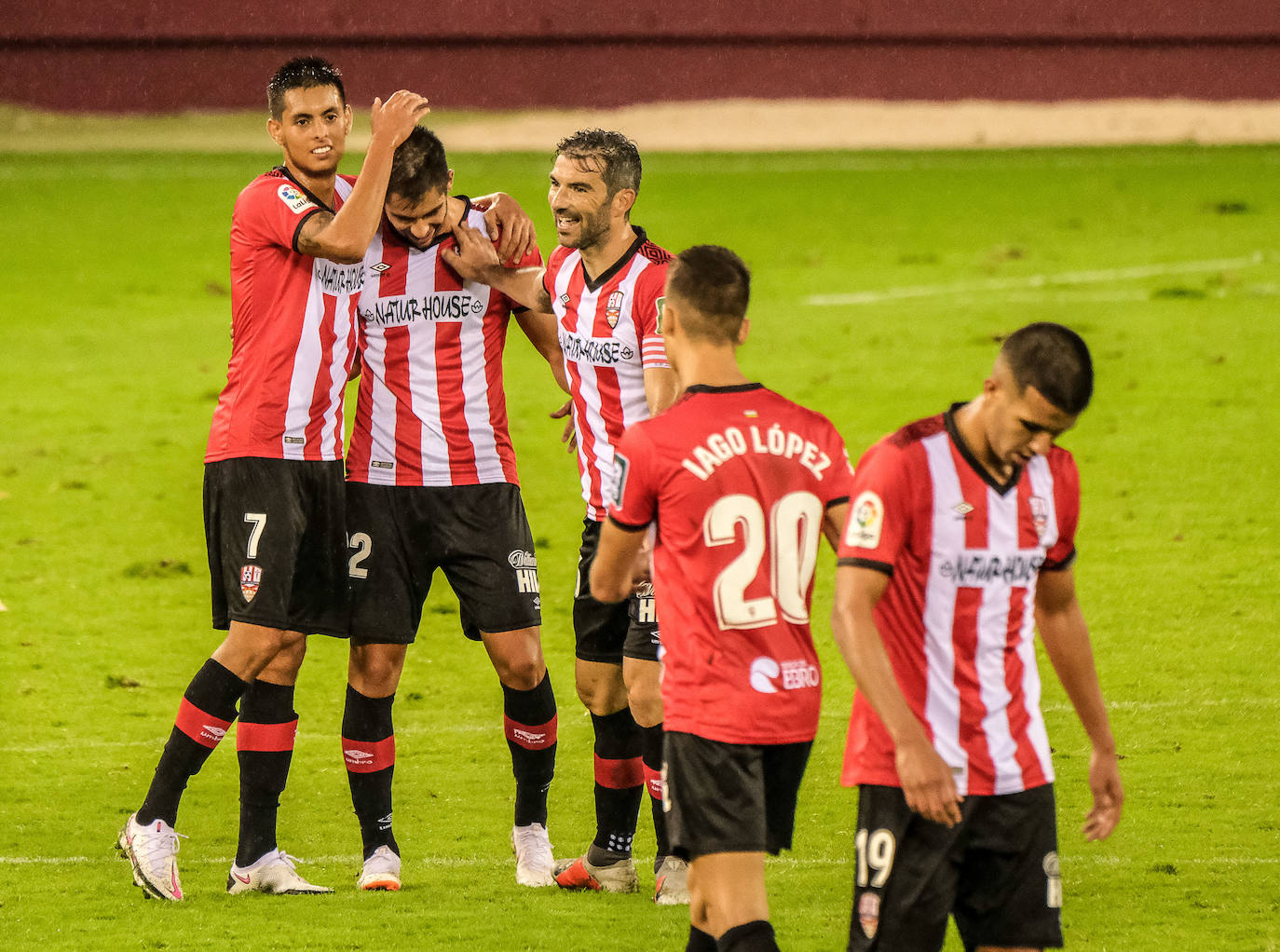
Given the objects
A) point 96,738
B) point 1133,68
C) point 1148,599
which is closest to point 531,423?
point 1148,599

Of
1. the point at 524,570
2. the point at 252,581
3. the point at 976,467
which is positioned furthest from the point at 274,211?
the point at 976,467

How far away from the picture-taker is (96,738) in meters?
8.02

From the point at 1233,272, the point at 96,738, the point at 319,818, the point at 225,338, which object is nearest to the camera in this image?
the point at 319,818

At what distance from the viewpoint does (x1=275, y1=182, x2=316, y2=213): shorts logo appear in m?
5.73

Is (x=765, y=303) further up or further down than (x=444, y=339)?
further up

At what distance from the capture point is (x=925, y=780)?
3.79 meters

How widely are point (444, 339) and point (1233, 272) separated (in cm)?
1397

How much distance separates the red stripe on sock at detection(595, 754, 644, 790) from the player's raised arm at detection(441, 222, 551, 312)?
1.58m

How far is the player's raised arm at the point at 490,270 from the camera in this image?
20.1 feet

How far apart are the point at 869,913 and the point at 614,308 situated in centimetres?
241

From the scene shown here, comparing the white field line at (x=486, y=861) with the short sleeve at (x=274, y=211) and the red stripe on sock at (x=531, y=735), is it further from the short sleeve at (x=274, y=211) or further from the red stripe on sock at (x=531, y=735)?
the short sleeve at (x=274, y=211)

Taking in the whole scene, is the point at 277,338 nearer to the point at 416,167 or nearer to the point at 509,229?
the point at 416,167

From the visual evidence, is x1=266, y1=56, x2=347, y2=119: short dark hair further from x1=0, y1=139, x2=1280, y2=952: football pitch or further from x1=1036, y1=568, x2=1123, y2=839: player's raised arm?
x1=1036, y1=568, x2=1123, y2=839: player's raised arm

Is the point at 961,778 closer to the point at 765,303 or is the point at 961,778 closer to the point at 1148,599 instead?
the point at 1148,599
